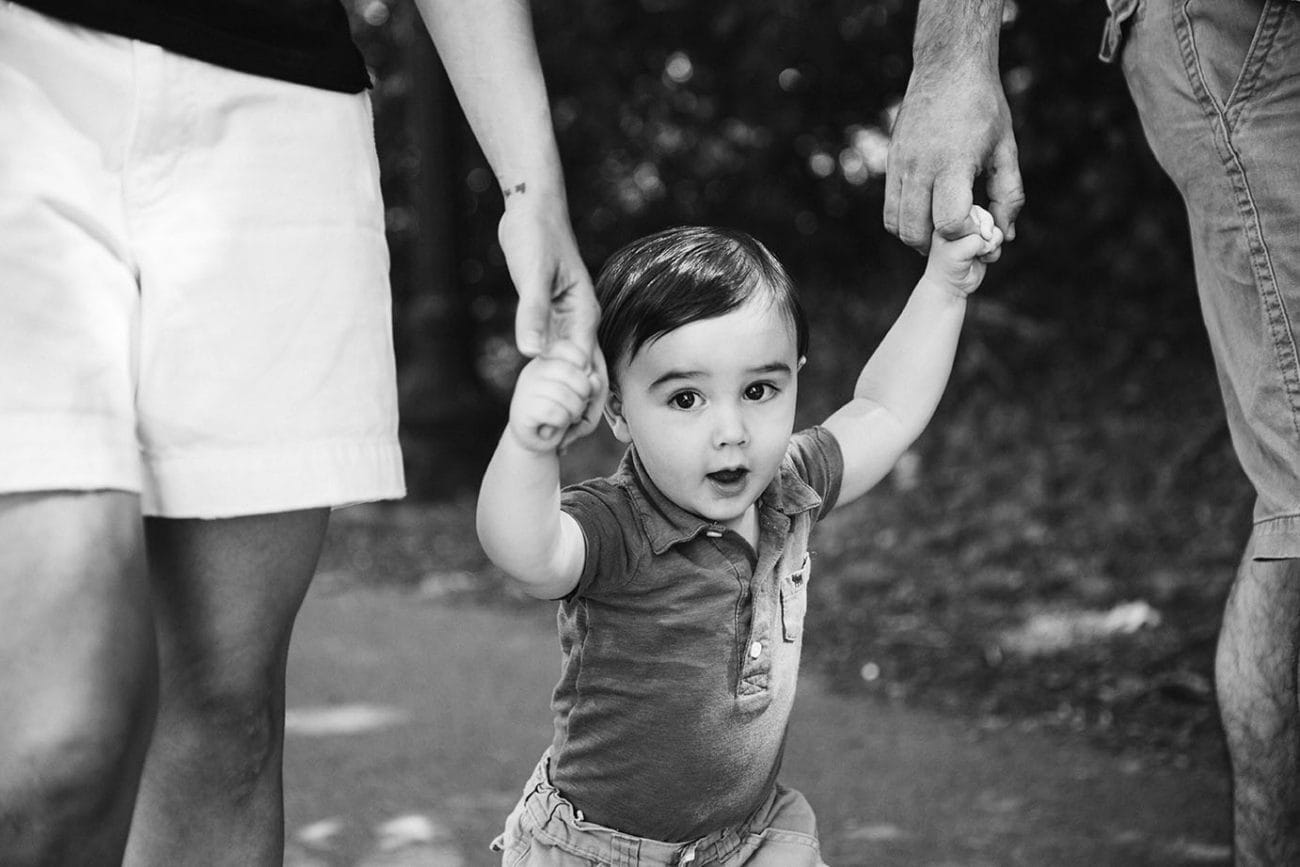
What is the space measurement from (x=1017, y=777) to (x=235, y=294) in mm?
2386

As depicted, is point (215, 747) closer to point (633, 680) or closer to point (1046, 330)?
point (633, 680)

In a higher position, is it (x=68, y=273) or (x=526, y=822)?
(x=68, y=273)

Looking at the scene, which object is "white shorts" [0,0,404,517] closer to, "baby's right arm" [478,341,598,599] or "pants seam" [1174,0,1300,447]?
"baby's right arm" [478,341,598,599]

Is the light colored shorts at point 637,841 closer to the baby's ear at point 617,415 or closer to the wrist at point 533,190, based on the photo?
the baby's ear at point 617,415

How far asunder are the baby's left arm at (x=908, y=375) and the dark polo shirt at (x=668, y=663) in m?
0.24

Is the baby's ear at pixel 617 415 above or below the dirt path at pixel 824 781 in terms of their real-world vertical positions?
above

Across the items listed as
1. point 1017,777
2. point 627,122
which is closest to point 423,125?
point 627,122

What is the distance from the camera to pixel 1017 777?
11.5 ft

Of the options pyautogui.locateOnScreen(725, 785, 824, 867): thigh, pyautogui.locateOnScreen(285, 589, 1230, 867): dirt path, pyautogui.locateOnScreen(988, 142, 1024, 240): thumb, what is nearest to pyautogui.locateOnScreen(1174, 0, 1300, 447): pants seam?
pyautogui.locateOnScreen(988, 142, 1024, 240): thumb

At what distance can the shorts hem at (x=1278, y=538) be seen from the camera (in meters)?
2.12

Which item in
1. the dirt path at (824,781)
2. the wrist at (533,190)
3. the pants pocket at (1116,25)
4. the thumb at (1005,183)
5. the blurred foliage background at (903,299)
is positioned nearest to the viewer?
the wrist at (533,190)

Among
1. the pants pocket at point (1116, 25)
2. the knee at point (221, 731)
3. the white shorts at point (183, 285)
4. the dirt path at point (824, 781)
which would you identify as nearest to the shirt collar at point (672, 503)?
the white shorts at point (183, 285)

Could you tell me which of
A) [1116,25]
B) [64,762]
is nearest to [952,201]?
[1116,25]

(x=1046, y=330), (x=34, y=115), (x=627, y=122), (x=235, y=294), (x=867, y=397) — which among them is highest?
(x=34, y=115)
